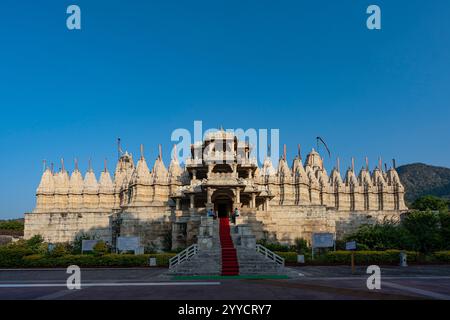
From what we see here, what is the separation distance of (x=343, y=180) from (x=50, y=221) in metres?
44.1

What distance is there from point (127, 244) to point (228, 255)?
10377 millimetres

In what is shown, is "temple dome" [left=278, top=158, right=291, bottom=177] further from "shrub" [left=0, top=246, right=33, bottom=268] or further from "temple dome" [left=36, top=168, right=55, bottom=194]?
"temple dome" [left=36, top=168, right=55, bottom=194]

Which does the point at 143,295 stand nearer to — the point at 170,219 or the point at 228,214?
the point at 228,214

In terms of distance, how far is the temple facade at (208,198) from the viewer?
41.2 m

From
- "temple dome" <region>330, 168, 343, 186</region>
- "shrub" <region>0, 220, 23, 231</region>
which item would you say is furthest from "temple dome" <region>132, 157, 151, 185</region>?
"shrub" <region>0, 220, 23, 231</region>

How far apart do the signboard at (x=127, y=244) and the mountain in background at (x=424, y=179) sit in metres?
161

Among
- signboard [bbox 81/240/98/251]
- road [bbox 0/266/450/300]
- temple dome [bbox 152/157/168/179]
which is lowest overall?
road [bbox 0/266/450/300]

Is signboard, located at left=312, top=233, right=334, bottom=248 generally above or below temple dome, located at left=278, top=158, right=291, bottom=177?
below

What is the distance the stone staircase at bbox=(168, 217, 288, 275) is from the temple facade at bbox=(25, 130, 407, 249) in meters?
8.60

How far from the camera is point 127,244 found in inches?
1316

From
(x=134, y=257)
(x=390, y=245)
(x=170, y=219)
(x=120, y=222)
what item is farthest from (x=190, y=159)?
(x=390, y=245)

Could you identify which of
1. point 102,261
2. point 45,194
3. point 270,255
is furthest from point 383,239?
point 45,194

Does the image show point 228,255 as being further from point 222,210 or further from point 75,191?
point 75,191

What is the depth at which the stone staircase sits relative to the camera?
25.3m
